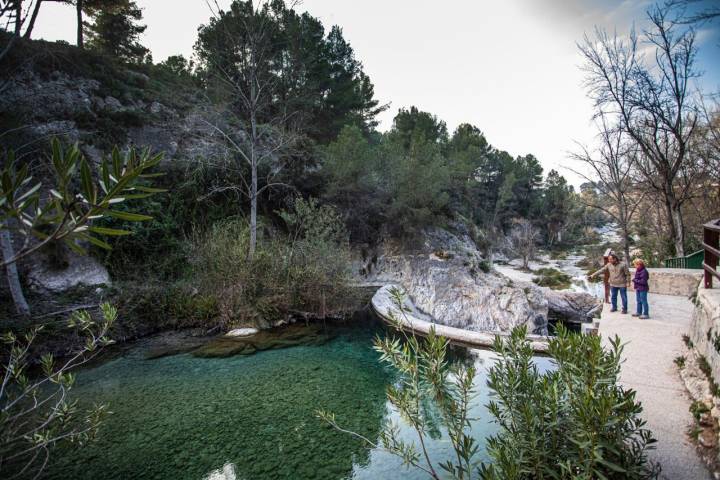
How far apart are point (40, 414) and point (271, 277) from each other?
5.27m

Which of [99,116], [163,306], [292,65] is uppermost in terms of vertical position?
[292,65]

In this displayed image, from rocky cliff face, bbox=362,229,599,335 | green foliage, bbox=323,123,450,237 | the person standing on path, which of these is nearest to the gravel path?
the person standing on path

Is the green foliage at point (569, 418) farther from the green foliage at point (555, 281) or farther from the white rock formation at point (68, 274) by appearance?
the green foliage at point (555, 281)

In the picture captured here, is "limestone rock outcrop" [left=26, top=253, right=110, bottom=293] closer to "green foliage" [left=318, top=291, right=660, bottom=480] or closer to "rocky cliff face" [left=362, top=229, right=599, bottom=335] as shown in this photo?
"rocky cliff face" [left=362, top=229, right=599, bottom=335]

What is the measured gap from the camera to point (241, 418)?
15.9 feet

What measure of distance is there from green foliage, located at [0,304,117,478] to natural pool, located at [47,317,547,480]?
1.21 feet

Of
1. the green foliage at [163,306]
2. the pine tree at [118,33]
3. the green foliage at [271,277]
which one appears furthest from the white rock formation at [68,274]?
the pine tree at [118,33]

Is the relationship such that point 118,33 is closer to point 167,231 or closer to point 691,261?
point 167,231

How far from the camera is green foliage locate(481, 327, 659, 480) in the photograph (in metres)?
1.78

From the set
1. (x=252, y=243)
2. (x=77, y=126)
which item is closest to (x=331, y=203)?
(x=252, y=243)

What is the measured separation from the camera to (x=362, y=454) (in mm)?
4070

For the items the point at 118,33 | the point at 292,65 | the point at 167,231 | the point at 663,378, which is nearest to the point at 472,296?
the point at 663,378

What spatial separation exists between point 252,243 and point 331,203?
653 cm

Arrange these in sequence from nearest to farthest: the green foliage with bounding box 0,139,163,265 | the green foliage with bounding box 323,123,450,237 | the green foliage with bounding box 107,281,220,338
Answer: the green foliage with bounding box 0,139,163,265
the green foliage with bounding box 107,281,220,338
the green foliage with bounding box 323,123,450,237
